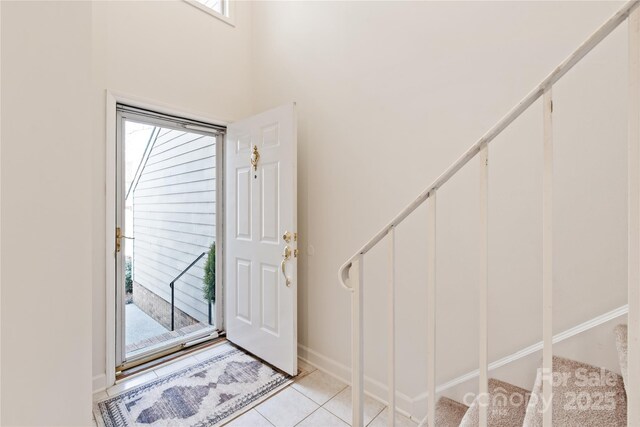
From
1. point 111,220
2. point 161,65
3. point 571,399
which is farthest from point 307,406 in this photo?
point 161,65

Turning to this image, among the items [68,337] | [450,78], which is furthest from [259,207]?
[68,337]

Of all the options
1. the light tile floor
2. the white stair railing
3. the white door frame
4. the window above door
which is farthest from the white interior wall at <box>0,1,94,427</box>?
the window above door

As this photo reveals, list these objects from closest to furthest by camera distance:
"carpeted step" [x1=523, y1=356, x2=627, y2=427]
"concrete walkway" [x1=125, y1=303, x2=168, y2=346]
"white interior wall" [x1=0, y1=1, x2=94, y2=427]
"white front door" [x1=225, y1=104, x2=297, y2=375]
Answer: "white interior wall" [x1=0, y1=1, x2=94, y2=427] < "carpeted step" [x1=523, y1=356, x2=627, y2=427] < "white front door" [x1=225, y1=104, x2=297, y2=375] < "concrete walkway" [x1=125, y1=303, x2=168, y2=346]

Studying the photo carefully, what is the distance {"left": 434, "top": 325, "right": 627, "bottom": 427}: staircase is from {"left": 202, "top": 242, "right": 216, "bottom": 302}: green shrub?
7.37 ft

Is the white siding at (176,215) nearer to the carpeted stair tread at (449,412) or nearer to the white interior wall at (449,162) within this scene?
the white interior wall at (449,162)

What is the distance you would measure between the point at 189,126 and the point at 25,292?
7.46 feet

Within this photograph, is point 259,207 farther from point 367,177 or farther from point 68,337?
point 68,337

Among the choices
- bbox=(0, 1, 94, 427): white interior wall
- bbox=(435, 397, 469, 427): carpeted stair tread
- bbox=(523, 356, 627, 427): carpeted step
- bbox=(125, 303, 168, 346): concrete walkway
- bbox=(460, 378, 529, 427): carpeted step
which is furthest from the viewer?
bbox=(125, 303, 168, 346): concrete walkway

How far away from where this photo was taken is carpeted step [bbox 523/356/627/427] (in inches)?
38.0

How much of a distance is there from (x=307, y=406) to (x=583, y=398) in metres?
1.42

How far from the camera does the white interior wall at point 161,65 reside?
1.94 metres

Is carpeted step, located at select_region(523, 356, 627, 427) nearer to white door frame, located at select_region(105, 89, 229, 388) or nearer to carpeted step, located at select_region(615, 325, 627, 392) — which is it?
carpeted step, located at select_region(615, 325, 627, 392)

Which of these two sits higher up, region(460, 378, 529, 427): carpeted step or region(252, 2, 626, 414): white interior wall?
region(252, 2, 626, 414): white interior wall

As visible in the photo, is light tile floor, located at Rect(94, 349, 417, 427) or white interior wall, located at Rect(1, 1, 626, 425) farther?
light tile floor, located at Rect(94, 349, 417, 427)
